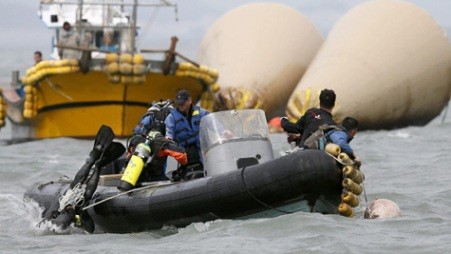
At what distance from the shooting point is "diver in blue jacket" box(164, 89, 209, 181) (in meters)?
12.3

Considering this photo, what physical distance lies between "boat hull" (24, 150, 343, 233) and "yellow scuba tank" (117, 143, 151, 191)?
A: 106 millimetres

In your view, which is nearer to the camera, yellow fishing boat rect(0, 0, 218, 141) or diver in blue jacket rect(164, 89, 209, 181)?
diver in blue jacket rect(164, 89, 209, 181)

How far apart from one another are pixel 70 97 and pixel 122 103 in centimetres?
95

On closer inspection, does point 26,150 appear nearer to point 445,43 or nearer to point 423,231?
point 445,43

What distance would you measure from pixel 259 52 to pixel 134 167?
15161 mm

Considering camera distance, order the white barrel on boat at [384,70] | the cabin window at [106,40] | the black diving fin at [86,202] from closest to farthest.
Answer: the black diving fin at [86,202]
the white barrel on boat at [384,70]
the cabin window at [106,40]

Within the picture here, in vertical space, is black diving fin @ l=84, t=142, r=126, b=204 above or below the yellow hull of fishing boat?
above

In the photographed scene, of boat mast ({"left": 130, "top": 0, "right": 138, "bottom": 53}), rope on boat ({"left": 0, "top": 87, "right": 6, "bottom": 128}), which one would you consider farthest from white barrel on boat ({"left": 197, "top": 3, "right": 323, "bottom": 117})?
rope on boat ({"left": 0, "top": 87, "right": 6, "bottom": 128})

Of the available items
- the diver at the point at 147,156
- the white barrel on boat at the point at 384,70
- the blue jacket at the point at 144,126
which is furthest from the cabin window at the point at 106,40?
the diver at the point at 147,156

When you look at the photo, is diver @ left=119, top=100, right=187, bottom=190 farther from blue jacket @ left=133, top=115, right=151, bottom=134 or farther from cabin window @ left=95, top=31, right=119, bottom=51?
cabin window @ left=95, top=31, right=119, bottom=51

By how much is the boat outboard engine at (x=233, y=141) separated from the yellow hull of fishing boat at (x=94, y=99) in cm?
1139

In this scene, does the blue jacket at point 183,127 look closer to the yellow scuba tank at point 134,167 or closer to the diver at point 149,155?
the diver at point 149,155

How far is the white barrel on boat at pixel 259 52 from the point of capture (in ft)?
84.8

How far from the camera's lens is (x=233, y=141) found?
11844mm
